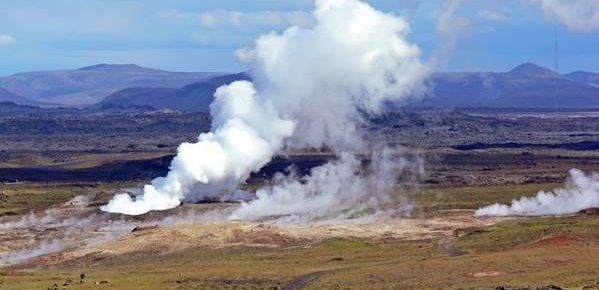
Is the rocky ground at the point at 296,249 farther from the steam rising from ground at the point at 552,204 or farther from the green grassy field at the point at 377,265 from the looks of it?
the steam rising from ground at the point at 552,204

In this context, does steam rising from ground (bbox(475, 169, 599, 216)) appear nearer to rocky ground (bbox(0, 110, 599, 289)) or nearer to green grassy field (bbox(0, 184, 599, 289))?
rocky ground (bbox(0, 110, 599, 289))

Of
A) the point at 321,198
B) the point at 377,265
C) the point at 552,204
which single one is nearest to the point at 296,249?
the point at 377,265

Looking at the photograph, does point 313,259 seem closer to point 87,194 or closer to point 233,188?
point 233,188

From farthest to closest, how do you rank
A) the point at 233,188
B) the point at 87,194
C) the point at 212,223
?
the point at 87,194, the point at 233,188, the point at 212,223

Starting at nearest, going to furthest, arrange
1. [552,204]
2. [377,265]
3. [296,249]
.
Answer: [377,265]
[296,249]
[552,204]

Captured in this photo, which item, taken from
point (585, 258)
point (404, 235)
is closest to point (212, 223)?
point (404, 235)

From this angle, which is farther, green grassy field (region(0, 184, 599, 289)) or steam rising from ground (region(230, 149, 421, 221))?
steam rising from ground (region(230, 149, 421, 221))

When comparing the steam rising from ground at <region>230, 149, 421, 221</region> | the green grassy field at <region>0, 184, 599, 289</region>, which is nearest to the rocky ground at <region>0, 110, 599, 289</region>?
the green grassy field at <region>0, 184, 599, 289</region>

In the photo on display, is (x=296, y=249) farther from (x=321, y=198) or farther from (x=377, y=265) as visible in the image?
(x=321, y=198)
